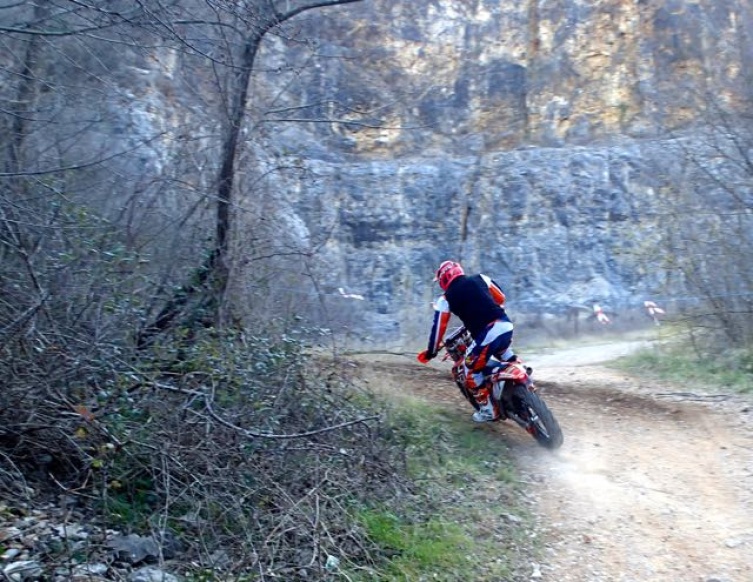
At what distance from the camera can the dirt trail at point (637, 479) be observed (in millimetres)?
6348

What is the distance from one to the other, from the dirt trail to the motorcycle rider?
2.41 ft

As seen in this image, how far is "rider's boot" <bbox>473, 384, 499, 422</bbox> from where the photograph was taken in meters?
8.75

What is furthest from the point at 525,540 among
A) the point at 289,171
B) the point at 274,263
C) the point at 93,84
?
the point at 93,84

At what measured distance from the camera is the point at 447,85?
29.4 meters

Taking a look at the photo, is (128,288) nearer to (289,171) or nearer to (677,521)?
(289,171)

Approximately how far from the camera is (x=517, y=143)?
2903 cm

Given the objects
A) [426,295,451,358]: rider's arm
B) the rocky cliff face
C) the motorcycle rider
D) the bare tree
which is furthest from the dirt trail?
the rocky cliff face

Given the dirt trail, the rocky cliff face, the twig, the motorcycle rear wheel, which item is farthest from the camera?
the rocky cliff face

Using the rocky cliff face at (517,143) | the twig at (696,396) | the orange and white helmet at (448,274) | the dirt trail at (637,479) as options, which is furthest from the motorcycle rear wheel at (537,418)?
the rocky cliff face at (517,143)

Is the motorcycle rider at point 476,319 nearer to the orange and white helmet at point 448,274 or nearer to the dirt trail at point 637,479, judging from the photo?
the orange and white helmet at point 448,274

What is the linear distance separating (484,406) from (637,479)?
164 centimetres

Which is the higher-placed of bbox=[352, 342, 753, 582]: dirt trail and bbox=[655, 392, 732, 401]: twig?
bbox=[655, 392, 732, 401]: twig

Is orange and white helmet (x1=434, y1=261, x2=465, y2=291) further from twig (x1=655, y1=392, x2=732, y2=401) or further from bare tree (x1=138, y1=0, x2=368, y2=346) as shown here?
twig (x1=655, y1=392, x2=732, y2=401)

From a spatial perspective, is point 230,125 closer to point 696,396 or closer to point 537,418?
point 537,418
